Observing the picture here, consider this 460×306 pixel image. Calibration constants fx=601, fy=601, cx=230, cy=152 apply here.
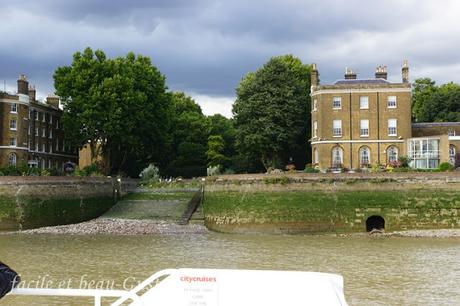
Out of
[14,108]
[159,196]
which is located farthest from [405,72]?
[14,108]

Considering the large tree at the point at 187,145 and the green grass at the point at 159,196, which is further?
the large tree at the point at 187,145

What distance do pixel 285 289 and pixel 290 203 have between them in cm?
3178

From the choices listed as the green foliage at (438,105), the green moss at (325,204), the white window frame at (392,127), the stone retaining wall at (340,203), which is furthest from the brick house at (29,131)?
the green foliage at (438,105)

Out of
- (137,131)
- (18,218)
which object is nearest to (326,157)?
(137,131)

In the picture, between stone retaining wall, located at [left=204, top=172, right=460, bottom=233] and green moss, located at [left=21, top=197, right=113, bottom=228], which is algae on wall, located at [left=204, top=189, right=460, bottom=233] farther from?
green moss, located at [left=21, top=197, right=113, bottom=228]

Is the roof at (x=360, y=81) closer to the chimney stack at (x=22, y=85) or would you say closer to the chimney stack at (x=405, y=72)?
the chimney stack at (x=405, y=72)

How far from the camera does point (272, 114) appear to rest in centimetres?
5494

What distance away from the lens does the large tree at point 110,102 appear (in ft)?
178

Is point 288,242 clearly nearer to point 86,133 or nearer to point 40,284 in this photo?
point 40,284

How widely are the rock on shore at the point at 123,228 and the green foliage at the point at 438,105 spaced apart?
38.0 metres

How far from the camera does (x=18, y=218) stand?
4150 centimetres

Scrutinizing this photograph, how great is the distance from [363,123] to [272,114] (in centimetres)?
→ 818

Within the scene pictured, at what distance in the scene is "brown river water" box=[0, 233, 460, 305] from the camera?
18.5 m

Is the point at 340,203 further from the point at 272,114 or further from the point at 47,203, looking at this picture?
the point at 47,203
